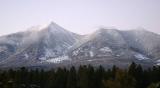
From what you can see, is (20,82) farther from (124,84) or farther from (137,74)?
(124,84)

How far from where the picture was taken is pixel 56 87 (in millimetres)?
119875

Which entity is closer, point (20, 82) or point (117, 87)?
point (117, 87)

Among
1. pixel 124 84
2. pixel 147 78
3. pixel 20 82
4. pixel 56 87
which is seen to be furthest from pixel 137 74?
pixel 20 82

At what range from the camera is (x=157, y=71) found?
114938 mm

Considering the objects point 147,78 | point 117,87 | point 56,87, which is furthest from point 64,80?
point 117,87

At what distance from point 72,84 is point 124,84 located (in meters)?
56.3

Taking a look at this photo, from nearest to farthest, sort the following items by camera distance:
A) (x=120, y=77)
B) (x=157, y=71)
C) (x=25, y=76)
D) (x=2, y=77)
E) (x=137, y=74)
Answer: (x=2, y=77), (x=120, y=77), (x=137, y=74), (x=157, y=71), (x=25, y=76)

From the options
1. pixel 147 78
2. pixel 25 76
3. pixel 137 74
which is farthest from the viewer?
pixel 25 76

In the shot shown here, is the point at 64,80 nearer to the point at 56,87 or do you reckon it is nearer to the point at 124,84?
the point at 56,87

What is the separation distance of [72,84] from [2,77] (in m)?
62.4

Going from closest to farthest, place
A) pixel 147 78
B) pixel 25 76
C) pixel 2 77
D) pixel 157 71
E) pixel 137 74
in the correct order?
pixel 2 77 → pixel 137 74 → pixel 147 78 → pixel 157 71 → pixel 25 76

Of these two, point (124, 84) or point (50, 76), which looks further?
point (50, 76)

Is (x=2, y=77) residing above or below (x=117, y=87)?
above

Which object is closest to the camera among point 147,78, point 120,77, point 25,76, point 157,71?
point 120,77
